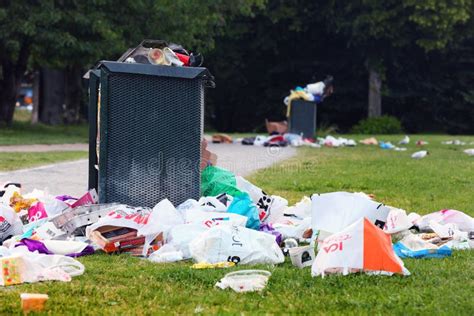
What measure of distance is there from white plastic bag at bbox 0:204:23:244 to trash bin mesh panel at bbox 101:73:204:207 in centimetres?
78

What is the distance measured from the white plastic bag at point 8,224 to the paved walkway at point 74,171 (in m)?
2.40

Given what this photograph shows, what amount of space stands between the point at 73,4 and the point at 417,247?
20096 millimetres

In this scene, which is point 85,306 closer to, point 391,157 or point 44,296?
point 44,296

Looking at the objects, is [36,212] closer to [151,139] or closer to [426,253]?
[151,139]

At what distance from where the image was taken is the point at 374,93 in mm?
39719

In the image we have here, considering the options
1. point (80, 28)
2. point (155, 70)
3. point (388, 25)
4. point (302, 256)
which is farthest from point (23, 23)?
point (302, 256)

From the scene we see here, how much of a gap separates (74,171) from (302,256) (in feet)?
23.7

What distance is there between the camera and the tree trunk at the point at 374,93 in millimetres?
39500

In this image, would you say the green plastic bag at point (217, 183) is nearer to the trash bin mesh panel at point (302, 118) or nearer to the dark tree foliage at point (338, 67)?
the trash bin mesh panel at point (302, 118)

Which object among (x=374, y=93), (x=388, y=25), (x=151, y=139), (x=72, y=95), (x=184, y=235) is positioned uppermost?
(x=388, y=25)

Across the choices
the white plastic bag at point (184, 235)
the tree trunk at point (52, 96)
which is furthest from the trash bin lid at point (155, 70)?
the tree trunk at point (52, 96)

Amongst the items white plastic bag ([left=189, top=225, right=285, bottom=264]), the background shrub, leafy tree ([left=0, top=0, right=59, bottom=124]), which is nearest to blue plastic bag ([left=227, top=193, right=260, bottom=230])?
white plastic bag ([left=189, top=225, right=285, bottom=264])

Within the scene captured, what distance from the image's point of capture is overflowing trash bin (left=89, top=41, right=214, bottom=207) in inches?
275

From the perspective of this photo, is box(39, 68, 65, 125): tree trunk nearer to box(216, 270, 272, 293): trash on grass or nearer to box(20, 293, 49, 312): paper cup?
box(216, 270, 272, 293): trash on grass
